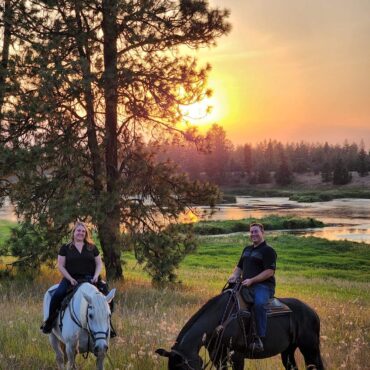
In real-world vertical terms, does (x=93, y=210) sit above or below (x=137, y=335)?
above

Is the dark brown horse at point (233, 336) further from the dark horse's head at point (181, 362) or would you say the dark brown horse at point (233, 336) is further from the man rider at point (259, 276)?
the man rider at point (259, 276)

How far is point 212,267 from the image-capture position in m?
29.6

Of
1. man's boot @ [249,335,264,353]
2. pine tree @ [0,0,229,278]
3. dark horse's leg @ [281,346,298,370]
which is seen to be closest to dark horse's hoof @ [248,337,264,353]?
man's boot @ [249,335,264,353]

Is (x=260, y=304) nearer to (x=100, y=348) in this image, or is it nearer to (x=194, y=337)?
(x=194, y=337)

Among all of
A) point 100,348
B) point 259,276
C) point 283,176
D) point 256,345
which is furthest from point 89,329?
point 283,176

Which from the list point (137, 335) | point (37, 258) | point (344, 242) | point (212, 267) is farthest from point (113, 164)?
point (344, 242)

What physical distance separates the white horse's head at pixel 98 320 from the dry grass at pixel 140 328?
16.0 inches

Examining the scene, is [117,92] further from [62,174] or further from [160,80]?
[62,174]

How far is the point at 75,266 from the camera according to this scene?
6.86 m

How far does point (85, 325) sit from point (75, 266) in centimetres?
99

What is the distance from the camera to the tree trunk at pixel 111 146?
13.3m

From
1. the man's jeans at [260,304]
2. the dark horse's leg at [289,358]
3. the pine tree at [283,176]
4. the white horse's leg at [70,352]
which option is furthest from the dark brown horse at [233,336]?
the pine tree at [283,176]

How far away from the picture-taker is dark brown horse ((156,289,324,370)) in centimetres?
559

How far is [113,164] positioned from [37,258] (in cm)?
365
